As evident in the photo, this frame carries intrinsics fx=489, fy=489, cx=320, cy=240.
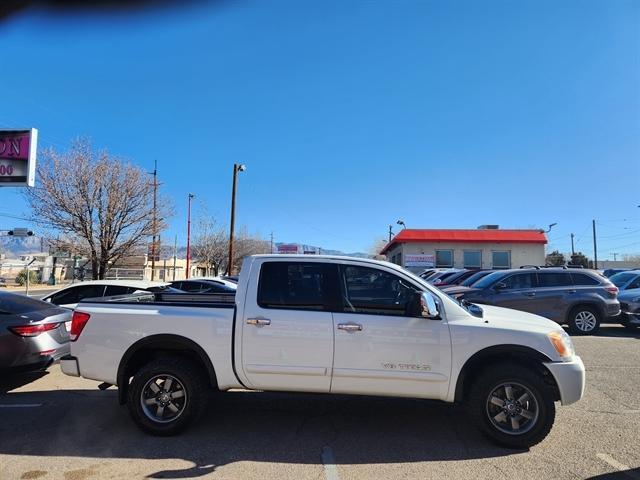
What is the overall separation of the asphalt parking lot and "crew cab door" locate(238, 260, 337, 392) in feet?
2.06

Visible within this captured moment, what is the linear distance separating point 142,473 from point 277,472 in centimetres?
115

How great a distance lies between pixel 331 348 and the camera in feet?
15.9

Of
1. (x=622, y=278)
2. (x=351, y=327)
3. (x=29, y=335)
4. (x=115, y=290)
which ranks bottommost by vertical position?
(x=29, y=335)

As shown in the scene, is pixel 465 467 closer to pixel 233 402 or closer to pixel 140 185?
pixel 233 402

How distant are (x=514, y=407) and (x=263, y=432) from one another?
2559 millimetres

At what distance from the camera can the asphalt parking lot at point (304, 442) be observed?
4215 millimetres

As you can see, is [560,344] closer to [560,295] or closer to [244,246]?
[560,295]

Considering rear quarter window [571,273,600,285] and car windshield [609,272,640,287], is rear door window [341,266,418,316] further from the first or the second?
car windshield [609,272,640,287]

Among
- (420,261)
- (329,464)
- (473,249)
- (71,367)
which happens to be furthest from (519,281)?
(473,249)

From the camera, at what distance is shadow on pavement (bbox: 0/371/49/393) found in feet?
23.3

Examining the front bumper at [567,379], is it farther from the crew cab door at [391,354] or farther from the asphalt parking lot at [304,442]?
the crew cab door at [391,354]

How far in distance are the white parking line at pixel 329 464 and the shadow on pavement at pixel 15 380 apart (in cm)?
500

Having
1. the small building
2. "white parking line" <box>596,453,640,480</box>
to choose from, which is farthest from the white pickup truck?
the small building

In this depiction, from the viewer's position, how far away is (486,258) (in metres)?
36.3
